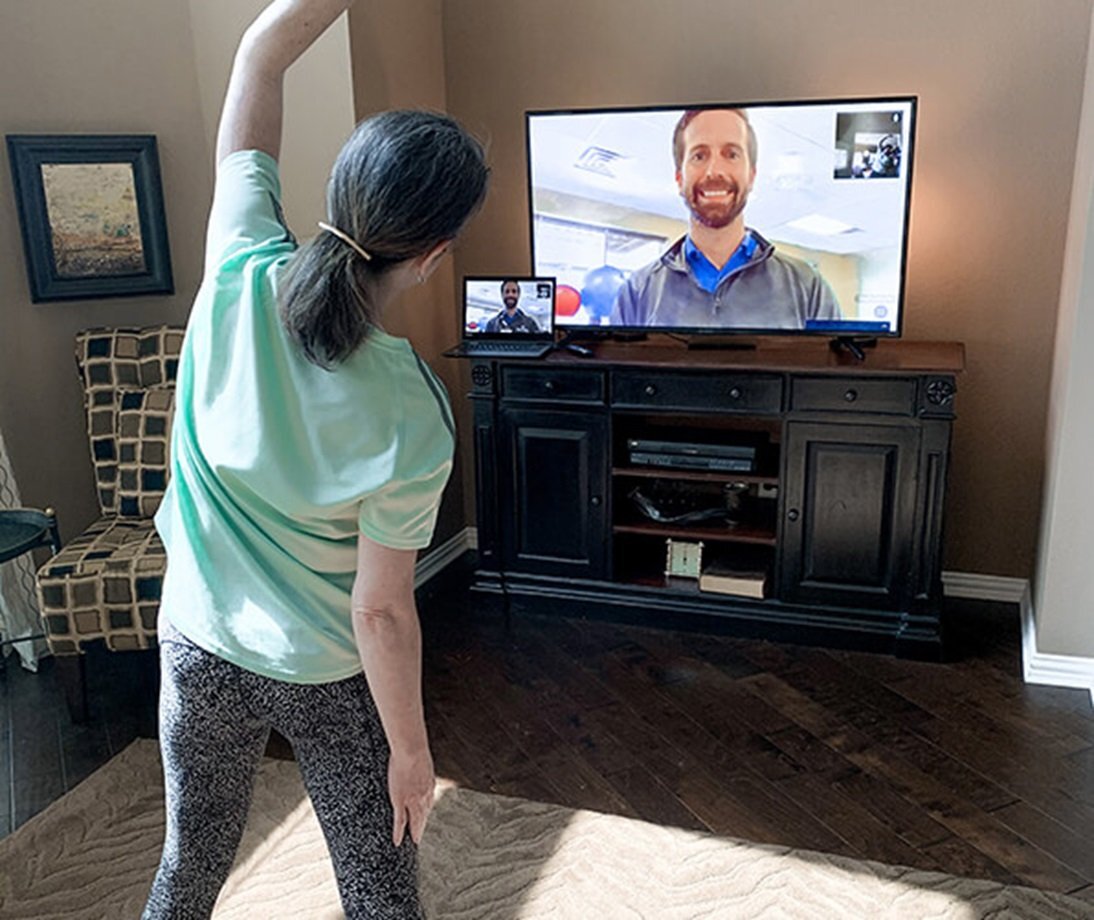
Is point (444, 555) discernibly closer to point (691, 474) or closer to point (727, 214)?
point (691, 474)

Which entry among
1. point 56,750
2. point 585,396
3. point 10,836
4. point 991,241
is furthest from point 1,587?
point 991,241

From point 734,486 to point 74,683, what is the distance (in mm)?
2066

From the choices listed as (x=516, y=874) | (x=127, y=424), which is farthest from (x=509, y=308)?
(x=516, y=874)

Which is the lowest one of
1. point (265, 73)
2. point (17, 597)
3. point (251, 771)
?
point (17, 597)

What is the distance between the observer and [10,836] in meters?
2.40

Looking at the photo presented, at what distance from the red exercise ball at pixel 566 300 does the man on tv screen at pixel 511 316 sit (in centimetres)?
13

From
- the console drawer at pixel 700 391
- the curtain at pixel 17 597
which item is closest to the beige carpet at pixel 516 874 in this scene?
the curtain at pixel 17 597

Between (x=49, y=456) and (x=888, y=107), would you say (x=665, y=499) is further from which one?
(x=49, y=456)

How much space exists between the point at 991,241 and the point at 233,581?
283 cm

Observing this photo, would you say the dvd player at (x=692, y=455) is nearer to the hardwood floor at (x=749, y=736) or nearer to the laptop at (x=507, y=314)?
the laptop at (x=507, y=314)

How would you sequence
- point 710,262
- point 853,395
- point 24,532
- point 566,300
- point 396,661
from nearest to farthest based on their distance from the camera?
1. point 396,661
2. point 24,532
3. point 853,395
4. point 710,262
5. point 566,300

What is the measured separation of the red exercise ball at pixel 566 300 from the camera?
3.48 meters

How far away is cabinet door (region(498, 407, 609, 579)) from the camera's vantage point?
3350 millimetres

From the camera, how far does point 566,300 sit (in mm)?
3490
